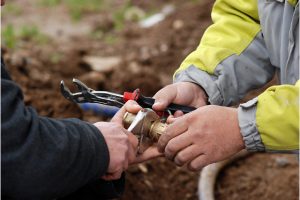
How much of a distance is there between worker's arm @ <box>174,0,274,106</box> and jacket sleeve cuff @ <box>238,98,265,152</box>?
449 mm

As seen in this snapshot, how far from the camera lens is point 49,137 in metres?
1.81

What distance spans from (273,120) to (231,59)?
1.90ft

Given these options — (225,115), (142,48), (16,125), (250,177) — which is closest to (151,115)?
(225,115)

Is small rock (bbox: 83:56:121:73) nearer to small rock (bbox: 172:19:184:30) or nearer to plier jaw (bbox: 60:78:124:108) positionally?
small rock (bbox: 172:19:184:30)

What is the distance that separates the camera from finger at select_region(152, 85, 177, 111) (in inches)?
89.9

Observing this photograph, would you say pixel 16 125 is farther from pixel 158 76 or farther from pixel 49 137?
pixel 158 76

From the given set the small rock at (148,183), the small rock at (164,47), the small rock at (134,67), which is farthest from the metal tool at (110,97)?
the small rock at (164,47)

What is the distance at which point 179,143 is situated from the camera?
207cm

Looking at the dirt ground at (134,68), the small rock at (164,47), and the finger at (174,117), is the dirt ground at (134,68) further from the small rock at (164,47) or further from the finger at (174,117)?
the finger at (174,117)

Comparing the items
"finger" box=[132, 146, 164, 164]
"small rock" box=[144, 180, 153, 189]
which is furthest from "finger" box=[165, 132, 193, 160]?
"small rock" box=[144, 180, 153, 189]

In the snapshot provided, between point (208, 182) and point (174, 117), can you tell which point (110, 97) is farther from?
point (208, 182)

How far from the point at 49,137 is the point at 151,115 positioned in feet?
1.53

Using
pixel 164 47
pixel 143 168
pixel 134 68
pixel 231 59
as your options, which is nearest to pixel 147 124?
pixel 231 59

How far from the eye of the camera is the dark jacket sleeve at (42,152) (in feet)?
5.67
